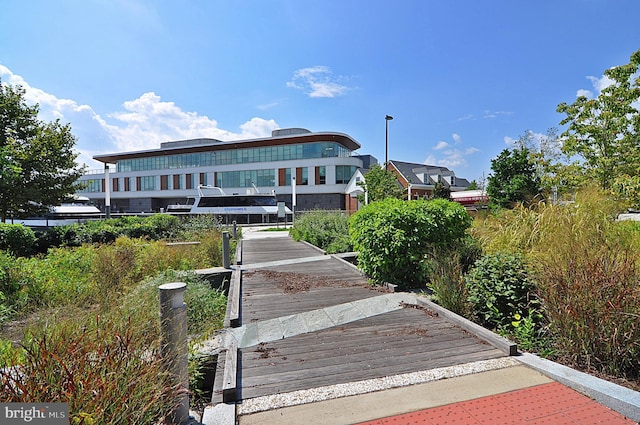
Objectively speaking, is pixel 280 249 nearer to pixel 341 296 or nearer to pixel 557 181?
pixel 341 296

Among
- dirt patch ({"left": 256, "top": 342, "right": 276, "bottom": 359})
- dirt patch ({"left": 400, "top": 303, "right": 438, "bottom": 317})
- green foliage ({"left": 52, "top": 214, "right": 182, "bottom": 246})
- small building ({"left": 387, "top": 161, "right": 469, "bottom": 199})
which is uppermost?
small building ({"left": 387, "top": 161, "right": 469, "bottom": 199})

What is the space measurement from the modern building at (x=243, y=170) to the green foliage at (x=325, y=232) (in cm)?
2157

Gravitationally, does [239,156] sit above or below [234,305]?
above

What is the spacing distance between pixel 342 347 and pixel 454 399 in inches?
54.7

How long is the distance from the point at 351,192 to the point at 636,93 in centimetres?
2673

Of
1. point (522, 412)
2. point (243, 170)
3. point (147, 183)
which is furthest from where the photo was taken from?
point (147, 183)

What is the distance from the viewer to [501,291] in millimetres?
4352

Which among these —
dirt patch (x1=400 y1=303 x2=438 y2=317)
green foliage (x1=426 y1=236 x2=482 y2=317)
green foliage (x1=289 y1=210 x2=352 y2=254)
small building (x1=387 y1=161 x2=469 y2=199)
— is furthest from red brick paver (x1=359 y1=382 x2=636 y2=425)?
small building (x1=387 y1=161 x2=469 y2=199)

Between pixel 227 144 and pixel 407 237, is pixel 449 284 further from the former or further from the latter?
pixel 227 144

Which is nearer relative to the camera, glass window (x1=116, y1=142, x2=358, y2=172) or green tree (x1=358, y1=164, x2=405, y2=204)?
green tree (x1=358, y1=164, x2=405, y2=204)

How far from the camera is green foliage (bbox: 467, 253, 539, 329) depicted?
4.29 metres

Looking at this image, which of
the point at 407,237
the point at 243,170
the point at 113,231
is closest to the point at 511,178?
the point at 407,237

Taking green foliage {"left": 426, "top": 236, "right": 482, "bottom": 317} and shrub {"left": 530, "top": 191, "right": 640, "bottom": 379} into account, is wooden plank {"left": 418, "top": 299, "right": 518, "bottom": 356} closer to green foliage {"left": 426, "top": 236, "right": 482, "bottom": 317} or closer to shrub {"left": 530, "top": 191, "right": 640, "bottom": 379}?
green foliage {"left": 426, "top": 236, "right": 482, "bottom": 317}

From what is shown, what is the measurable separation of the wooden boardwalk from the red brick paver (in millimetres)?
644
